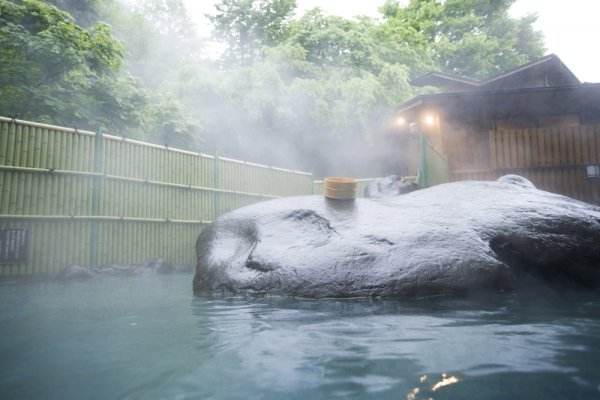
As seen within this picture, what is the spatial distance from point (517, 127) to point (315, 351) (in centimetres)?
1352

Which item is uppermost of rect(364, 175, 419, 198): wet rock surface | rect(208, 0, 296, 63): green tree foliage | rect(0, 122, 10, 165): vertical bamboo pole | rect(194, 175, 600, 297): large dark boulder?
rect(208, 0, 296, 63): green tree foliage

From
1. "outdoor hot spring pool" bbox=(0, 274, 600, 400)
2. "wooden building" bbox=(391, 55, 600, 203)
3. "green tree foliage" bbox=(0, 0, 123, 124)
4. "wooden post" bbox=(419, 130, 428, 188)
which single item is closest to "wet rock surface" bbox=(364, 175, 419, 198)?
"wooden post" bbox=(419, 130, 428, 188)

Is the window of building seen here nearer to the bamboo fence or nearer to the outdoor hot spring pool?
→ the outdoor hot spring pool

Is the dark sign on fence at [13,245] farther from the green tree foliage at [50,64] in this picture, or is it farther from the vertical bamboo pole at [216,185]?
the vertical bamboo pole at [216,185]

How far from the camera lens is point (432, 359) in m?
1.68

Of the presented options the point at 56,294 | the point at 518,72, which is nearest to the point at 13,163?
the point at 56,294

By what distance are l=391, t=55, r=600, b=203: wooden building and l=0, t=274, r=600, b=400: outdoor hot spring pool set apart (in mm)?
7194

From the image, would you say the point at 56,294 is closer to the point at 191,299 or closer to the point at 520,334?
the point at 191,299

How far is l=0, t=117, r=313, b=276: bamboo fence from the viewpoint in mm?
6590

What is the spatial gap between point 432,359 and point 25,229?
285 inches

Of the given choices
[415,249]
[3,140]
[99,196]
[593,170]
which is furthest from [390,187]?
[3,140]

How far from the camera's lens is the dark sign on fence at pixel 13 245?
20.7 feet

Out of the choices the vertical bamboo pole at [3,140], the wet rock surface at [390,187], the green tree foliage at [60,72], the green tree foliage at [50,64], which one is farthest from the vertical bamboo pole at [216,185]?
the vertical bamboo pole at [3,140]

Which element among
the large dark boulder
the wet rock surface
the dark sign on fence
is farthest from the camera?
the wet rock surface
